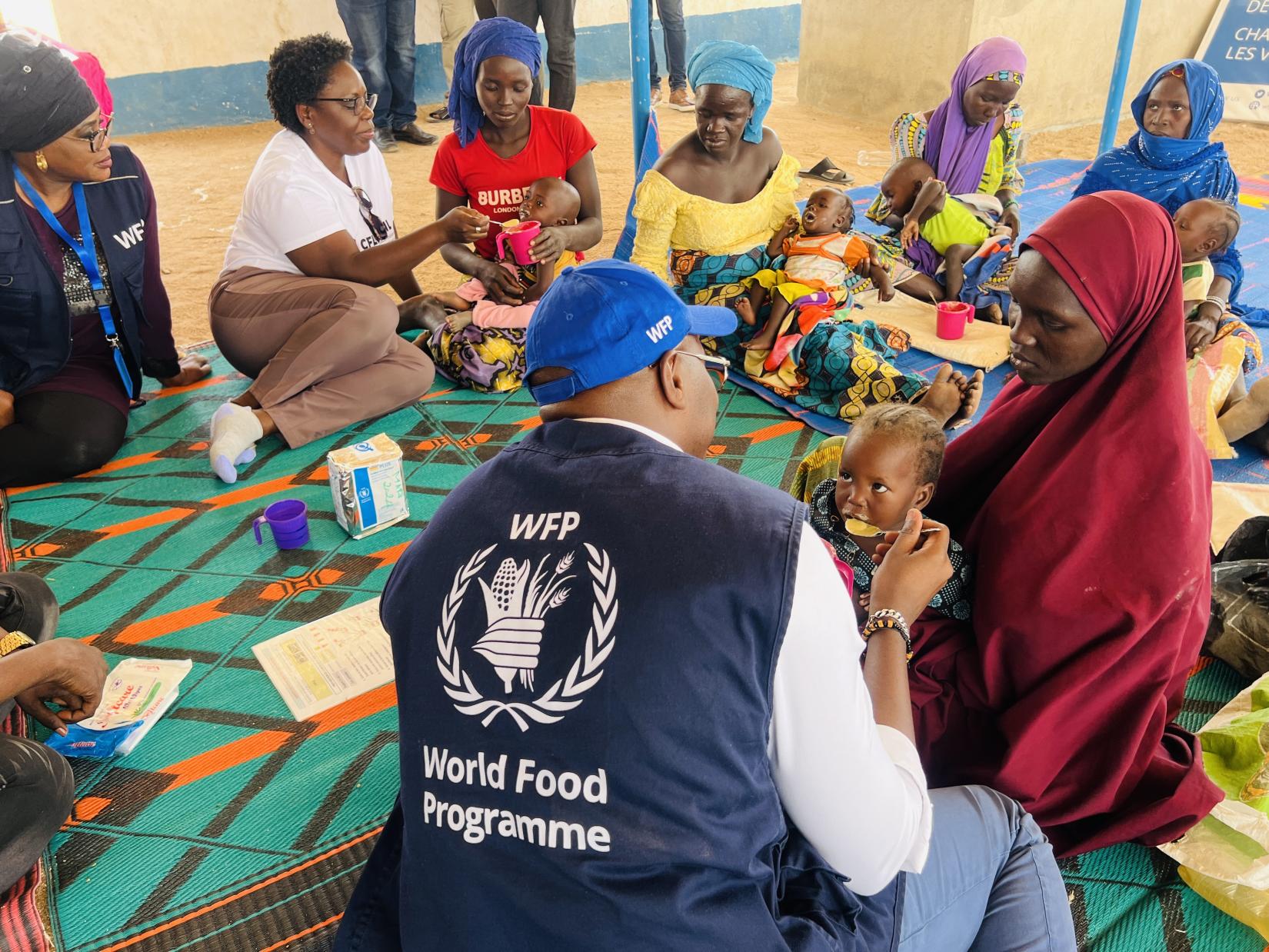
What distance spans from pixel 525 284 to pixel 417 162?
165 inches

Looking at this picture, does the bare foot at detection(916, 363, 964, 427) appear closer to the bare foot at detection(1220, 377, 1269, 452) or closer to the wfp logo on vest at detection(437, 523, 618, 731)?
the bare foot at detection(1220, 377, 1269, 452)

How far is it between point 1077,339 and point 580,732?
1227mm

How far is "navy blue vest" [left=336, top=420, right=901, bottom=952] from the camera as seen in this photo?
102 centimetres

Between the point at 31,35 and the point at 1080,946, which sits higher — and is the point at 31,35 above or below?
above

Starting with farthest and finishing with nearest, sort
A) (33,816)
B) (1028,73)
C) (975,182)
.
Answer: (1028,73) < (975,182) < (33,816)

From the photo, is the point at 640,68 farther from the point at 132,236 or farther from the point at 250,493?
the point at 250,493

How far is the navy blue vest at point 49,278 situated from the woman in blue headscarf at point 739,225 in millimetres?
1862

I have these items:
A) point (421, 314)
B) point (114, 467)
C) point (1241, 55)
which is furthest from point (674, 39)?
point (114, 467)

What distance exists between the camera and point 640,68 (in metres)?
4.60

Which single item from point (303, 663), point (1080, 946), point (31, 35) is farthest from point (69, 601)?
point (1080, 946)

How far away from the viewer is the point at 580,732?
1.03 metres

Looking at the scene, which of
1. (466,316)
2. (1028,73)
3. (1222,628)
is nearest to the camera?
(1222,628)

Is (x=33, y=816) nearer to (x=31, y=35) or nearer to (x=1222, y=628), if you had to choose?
(x=31, y=35)

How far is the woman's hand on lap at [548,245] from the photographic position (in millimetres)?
3727
